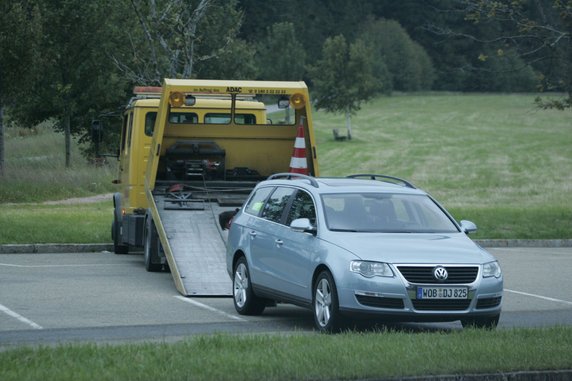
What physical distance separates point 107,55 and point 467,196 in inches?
545

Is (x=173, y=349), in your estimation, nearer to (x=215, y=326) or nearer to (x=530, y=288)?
(x=215, y=326)

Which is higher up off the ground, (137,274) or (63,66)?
(63,66)

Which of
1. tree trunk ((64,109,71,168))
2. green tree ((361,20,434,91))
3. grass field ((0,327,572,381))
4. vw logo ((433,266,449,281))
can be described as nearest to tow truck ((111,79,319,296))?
vw logo ((433,266,449,281))

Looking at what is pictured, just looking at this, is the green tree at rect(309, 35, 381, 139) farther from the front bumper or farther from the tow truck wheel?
the front bumper

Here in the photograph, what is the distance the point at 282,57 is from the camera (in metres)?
93.6

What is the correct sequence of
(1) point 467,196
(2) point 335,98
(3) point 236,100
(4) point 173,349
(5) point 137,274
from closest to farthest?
1. (4) point 173,349
2. (5) point 137,274
3. (3) point 236,100
4. (1) point 467,196
5. (2) point 335,98

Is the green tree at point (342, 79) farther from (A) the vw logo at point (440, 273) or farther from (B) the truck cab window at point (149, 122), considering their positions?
(A) the vw logo at point (440, 273)

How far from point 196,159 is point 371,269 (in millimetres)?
8917

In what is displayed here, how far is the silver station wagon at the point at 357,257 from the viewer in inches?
453

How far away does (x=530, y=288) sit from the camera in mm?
17188

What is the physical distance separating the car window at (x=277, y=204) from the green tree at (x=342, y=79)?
73.3 meters

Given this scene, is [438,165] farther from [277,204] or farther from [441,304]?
[441,304]

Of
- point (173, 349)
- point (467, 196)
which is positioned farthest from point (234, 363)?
point (467, 196)

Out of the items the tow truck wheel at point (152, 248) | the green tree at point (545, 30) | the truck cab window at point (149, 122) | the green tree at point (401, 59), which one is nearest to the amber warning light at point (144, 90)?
the truck cab window at point (149, 122)
